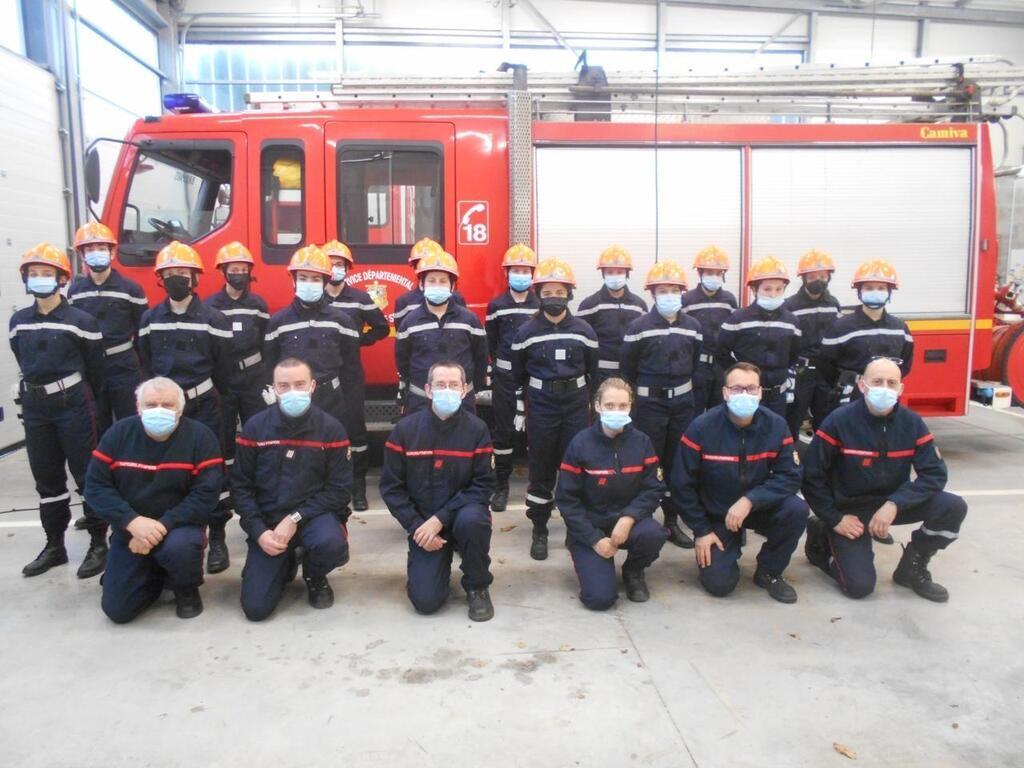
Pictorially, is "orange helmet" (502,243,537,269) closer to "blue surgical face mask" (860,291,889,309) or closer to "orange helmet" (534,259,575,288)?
"orange helmet" (534,259,575,288)

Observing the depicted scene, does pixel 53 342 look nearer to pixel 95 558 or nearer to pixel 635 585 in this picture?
pixel 95 558

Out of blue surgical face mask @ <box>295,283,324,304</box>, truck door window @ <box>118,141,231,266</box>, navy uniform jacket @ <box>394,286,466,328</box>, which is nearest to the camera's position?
blue surgical face mask @ <box>295,283,324,304</box>

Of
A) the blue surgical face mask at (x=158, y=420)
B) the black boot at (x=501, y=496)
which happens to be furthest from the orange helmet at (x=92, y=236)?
the black boot at (x=501, y=496)

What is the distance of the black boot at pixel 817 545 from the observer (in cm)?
404

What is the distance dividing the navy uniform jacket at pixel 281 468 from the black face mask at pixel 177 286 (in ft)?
3.82

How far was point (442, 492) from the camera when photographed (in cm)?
370

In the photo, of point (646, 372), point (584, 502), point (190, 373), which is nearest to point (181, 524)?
point (190, 373)

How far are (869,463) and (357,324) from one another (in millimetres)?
3229

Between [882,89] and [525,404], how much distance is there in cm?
402

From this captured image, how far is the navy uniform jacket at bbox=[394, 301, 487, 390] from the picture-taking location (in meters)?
4.74

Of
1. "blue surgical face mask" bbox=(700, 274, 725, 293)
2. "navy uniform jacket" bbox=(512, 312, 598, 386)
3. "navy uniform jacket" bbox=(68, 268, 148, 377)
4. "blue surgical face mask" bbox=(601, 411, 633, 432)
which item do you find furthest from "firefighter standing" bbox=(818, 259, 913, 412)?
"navy uniform jacket" bbox=(68, 268, 148, 377)

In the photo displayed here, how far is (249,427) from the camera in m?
3.67

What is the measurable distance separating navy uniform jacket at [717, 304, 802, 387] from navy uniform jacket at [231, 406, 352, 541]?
105 inches

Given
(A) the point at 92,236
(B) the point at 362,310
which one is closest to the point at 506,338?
(B) the point at 362,310
